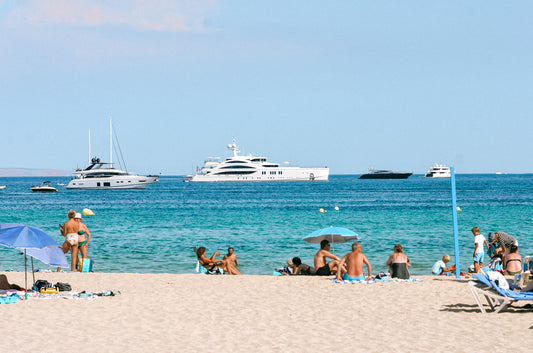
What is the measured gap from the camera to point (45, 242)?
11.4m

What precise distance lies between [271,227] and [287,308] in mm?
25728

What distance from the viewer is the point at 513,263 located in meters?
13.5

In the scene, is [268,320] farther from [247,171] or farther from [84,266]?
[247,171]

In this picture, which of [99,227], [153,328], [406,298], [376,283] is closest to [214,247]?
[99,227]

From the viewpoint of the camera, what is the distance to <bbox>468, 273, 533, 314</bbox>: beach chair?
9.80 m

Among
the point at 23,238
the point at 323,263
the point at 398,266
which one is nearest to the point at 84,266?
the point at 23,238

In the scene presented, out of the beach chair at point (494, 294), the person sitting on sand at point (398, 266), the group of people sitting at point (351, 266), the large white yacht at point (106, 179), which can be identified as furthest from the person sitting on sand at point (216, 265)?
the large white yacht at point (106, 179)

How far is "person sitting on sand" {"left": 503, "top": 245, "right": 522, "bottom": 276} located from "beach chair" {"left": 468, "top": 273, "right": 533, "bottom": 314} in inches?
128

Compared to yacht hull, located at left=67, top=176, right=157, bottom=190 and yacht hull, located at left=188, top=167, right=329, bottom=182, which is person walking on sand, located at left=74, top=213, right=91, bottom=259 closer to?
yacht hull, located at left=67, top=176, right=157, bottom=190

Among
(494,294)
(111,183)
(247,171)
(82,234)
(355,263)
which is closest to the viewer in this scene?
(494,294)

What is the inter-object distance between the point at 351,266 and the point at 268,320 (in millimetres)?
4156

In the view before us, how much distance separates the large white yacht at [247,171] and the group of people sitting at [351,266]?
119677 millimetres

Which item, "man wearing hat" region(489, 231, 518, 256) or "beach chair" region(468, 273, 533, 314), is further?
"man wearing hat" region(489, 231, 518, 256)

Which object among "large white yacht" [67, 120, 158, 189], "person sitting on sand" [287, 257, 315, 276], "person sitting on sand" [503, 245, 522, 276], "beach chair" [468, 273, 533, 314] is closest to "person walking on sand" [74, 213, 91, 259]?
"person sitting on sand" [287, 257, 315, 276]
